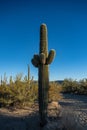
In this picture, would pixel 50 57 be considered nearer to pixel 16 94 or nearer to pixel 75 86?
pixel 16 94

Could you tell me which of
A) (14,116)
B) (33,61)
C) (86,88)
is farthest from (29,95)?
(86,88)

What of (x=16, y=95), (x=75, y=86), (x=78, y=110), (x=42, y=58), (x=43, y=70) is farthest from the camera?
(x=75, y=86)

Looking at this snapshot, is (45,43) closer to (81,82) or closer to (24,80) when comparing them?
(24,80)

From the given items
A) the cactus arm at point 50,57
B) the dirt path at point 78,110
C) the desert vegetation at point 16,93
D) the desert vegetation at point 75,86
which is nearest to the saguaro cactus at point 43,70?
the cactus arm at point 50,57

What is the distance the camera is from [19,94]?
1652 centimetres

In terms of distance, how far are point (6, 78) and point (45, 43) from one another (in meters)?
5.97

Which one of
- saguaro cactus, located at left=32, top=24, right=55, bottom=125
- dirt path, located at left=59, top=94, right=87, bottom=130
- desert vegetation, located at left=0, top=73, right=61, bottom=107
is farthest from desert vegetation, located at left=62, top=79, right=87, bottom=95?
saguaro cactus, located at left=32, top=24, right=55, bottom=125

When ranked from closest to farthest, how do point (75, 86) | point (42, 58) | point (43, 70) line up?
point (42, 58)
point (43, 70)
point (75, 86)

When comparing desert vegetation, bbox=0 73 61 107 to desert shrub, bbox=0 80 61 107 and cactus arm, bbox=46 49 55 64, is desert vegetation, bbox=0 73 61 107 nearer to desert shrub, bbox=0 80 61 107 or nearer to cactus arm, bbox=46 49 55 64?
desert shrub, bbox=0 80 61 107

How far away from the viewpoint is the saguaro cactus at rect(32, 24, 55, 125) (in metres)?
11.6

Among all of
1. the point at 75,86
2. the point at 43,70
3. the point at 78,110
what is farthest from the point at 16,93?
the point at 75,86

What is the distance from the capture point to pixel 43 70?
1202cm

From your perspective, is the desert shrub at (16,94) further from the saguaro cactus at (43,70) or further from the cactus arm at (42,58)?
the cactus arm at (42,58)

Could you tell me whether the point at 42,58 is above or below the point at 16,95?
above
